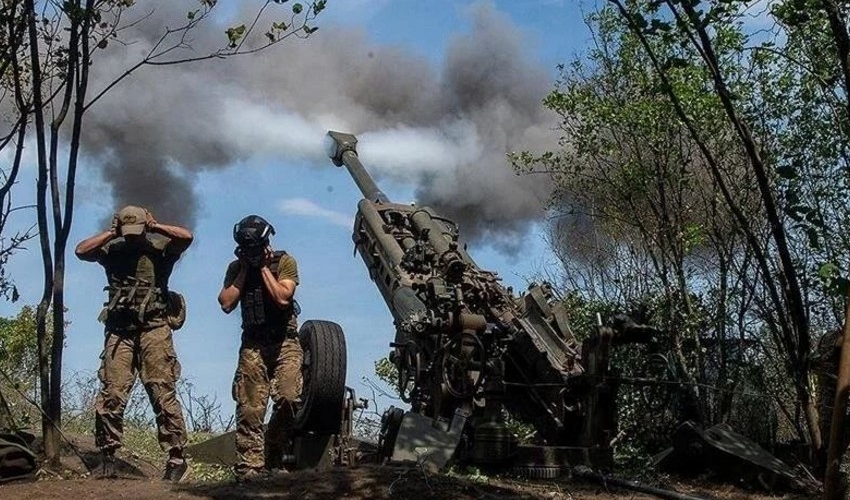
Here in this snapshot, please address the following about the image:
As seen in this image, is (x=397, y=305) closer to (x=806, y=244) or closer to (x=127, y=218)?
(x=127, y=218)

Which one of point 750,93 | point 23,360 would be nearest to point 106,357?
point 750,93

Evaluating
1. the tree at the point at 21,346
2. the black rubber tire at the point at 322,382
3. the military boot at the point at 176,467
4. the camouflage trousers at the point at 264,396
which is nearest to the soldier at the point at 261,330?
the camouflage trousers at the point at 264,396

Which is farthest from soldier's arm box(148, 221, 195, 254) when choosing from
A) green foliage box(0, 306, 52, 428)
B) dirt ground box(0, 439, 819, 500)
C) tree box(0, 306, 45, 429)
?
tree box(0, 306, 45, 429)

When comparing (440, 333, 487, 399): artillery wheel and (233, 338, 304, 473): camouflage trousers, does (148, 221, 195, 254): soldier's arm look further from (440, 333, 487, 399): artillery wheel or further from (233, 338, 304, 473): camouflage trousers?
(440, 333, 487, 399): artillery wheel

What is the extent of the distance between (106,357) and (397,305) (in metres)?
2.64

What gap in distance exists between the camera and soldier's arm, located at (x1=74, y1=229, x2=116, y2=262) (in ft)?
24.1

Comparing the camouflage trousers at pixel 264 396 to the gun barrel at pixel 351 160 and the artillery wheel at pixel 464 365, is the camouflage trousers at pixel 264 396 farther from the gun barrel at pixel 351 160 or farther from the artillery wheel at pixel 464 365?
the gun barrel at pixel 351 160

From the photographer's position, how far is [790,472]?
7.44 m

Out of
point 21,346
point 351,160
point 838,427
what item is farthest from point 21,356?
point 838,427

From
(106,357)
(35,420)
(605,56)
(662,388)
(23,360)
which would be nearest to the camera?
(106,357)

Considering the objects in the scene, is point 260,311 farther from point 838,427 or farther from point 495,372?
point 838,427

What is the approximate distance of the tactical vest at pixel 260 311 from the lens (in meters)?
7.55

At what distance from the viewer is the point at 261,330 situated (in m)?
7.59

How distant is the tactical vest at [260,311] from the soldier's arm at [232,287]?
47 mm
